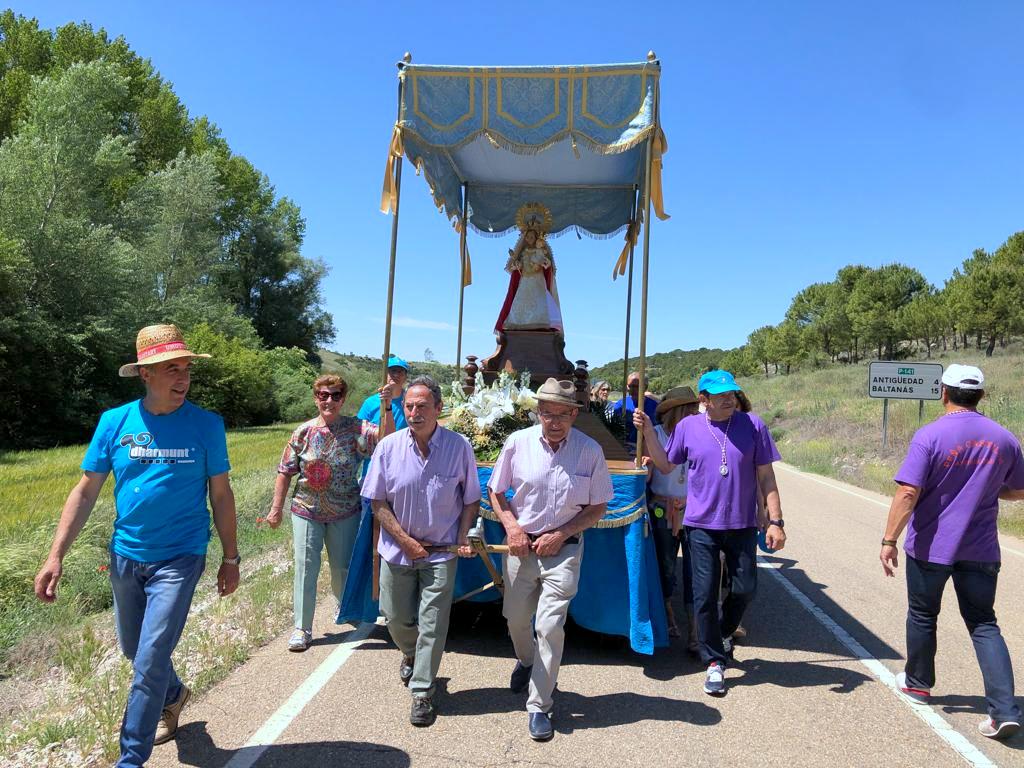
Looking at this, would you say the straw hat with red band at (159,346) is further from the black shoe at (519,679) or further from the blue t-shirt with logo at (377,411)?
the blue t-shirt with logo at (377,411)

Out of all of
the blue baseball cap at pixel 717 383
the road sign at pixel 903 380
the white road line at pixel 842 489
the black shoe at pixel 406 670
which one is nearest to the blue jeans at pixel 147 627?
the black shoe at pixel 406 670

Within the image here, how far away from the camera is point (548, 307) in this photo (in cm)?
733

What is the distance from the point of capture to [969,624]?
3.72 meters

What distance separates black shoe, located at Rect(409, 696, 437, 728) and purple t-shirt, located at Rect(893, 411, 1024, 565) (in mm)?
2666

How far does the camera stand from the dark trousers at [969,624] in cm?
350

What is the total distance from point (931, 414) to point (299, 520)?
22375 mm

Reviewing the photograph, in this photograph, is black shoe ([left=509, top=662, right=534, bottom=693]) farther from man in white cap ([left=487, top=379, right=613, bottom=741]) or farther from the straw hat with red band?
the straw hat with red band

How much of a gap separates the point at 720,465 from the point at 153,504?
3015 mm

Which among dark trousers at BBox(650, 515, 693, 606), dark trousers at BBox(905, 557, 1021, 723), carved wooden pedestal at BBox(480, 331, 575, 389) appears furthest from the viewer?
carved wooden pedestal at BBox(480, 331, 575, 389)

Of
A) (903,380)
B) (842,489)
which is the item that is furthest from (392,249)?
(903,380)

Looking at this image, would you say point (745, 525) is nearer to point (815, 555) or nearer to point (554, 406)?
point (554, 406)

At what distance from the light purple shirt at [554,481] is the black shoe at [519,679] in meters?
0.88

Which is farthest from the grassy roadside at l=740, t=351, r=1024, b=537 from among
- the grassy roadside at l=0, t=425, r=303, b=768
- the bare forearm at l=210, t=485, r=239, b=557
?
the bare forearm at l=210, t=485, r=239, b=557

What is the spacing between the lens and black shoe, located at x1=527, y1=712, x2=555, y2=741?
133 inches
